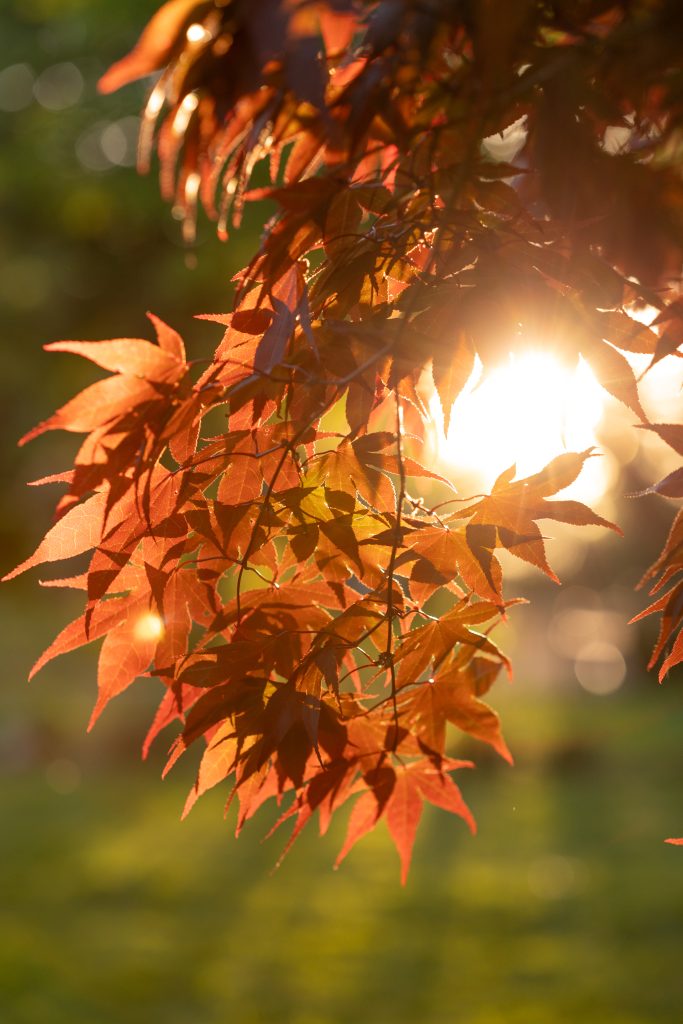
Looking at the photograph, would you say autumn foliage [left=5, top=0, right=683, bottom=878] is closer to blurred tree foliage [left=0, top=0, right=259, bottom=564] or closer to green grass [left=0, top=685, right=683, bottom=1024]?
green grass [left=0, top=685, right=683, bottom=1024]

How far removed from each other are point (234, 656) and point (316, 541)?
0.62 ft

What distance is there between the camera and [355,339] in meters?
1.31

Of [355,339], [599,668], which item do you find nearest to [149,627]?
[355,339]

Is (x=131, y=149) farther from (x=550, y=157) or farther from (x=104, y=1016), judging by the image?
(x=550, y=157)

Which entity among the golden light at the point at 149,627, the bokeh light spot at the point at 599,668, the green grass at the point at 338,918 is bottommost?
the bokeh light spot at the point at 599,668

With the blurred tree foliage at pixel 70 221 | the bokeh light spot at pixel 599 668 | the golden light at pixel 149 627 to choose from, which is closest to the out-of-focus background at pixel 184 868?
the blurred tree foliage at pixel 70 221

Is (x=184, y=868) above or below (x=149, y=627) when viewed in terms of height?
below

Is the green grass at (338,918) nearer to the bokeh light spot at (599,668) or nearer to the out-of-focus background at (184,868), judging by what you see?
the out-of-focus background at (184,868)

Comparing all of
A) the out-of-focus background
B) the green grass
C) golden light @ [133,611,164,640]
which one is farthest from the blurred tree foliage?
golden light @ [133,611,164,640]

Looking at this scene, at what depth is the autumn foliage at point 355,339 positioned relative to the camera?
1149 mm

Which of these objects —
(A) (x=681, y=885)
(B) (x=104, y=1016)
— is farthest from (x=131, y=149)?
(A) (x=681, y=885)

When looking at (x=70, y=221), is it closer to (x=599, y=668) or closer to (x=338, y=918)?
(x=338, y=918)

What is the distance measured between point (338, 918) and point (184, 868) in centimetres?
194

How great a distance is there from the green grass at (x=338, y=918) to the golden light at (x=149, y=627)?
14.2 ft
